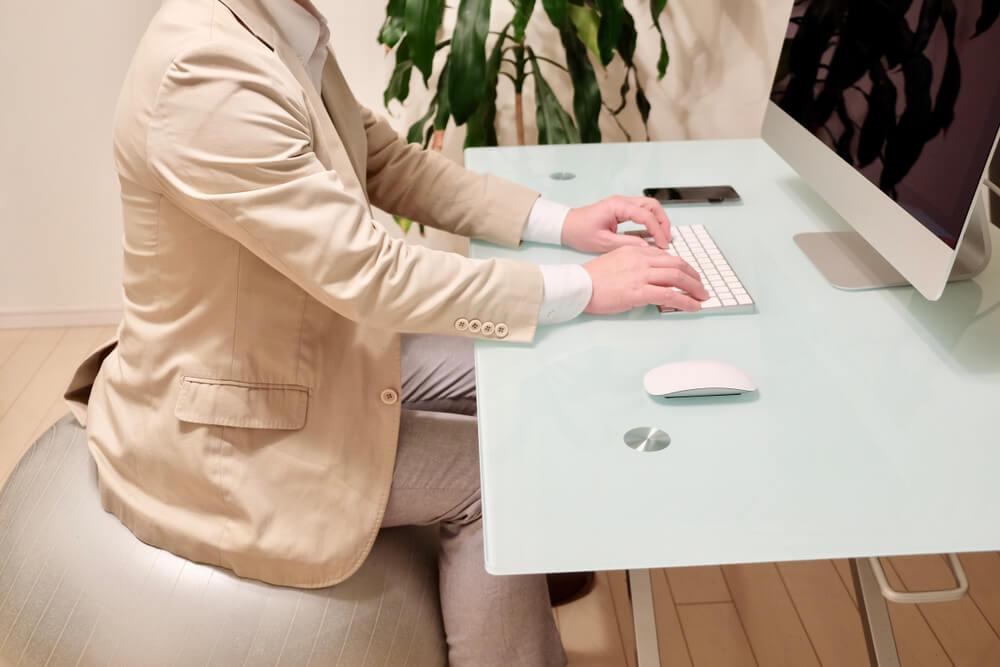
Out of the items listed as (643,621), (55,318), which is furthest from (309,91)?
(55,318)

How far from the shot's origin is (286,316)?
1.12m

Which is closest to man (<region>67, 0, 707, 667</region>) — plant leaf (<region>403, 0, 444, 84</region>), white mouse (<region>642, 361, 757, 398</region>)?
white mouse (<region>642, 361, 757, 398</region>)

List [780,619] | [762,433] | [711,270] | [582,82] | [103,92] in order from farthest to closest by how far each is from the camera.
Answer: [103,92] < [582,82] < [780,619] < [711,270] < [762,433]

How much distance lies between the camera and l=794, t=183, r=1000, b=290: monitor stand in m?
1.18

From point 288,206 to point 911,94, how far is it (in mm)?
742

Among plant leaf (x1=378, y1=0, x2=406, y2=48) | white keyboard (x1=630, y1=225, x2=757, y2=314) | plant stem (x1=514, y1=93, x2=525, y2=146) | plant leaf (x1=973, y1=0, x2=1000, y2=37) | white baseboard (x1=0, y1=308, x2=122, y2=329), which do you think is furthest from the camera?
white baseboard (x1=0, y1=308, x2=122, y2=329)

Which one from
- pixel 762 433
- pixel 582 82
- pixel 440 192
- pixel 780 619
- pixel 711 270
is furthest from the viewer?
pixel 582 82

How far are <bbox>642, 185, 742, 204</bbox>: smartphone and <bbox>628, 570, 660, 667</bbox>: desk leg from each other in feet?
2.00

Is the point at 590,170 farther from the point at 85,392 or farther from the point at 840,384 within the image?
the point at 85,392

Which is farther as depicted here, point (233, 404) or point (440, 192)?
point (440, 192)

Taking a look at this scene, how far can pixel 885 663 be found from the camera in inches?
48.4

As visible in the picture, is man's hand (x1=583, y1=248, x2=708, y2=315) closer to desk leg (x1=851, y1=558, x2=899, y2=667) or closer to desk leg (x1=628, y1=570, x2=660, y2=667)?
desk leg (x1=628, y1=570, x2=660, y2=667)

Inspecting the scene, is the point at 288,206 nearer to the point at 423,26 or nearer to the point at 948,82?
the point at 948,82

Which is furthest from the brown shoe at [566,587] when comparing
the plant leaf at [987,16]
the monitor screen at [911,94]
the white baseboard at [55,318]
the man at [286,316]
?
the white baseboard at [55,318]
